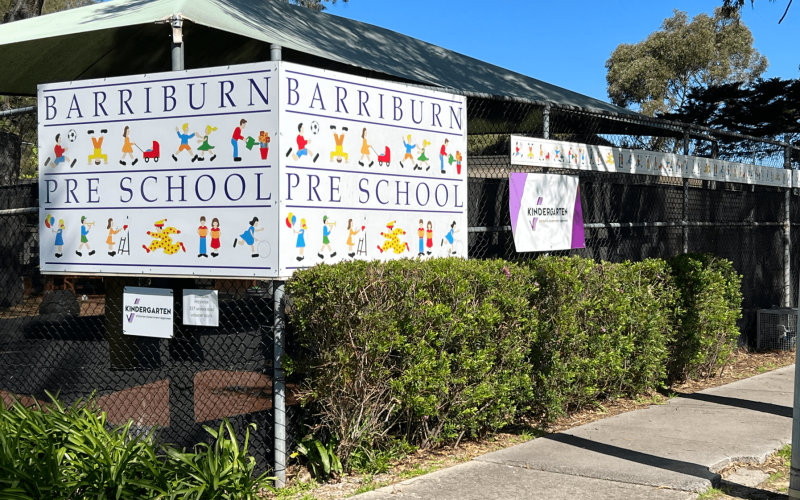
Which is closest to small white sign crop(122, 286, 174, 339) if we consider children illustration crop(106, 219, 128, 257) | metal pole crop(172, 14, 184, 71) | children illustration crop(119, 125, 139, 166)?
children illustration crop(106, 219, 128, 257)

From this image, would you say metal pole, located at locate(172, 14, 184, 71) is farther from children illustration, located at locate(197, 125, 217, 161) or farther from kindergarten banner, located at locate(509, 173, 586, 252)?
kindergarten banner, located at locate(509, 173, 586, 252)

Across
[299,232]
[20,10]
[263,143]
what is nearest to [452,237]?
[299,232]

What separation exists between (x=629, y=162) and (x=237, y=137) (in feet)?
16.5

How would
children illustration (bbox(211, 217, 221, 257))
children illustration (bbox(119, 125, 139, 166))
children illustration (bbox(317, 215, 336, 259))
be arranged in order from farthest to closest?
1. children illustration (bbox(119, 125, 139, 166))
2. children illustration (bbox(317, 215, 336, 259))
3. children illustration (bbox(211, 217, 221, 257))

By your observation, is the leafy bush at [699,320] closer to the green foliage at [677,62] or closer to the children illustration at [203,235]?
the children illustration at [203,235]

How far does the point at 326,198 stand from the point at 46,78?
621 cm

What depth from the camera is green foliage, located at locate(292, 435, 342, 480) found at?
5.48m

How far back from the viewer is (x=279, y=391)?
5.56 meters

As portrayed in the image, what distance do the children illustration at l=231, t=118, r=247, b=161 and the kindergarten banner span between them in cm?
278

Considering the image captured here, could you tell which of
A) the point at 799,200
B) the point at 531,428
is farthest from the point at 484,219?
the point at 799,200

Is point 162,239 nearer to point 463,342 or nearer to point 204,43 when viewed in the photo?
point 463,342

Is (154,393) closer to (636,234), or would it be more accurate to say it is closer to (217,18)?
(217,18)

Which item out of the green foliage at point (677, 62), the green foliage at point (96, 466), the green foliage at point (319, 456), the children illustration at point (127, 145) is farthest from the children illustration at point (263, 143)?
the green foliage at point (677, 62)

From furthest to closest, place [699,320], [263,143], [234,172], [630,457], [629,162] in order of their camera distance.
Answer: [629,162], [699,320], [630,457], [234,172], [263,143]
